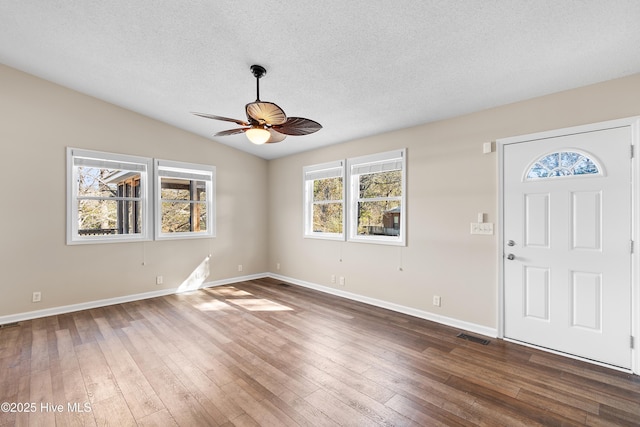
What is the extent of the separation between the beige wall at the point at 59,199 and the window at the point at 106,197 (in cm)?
12

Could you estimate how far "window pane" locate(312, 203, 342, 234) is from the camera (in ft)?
16.8

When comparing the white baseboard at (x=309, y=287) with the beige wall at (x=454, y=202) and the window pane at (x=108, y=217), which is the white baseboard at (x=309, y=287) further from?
the window pane at (x=108, y=217)

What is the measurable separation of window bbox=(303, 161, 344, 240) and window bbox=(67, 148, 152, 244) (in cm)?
278

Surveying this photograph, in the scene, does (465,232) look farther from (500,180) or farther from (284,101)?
(284,101)

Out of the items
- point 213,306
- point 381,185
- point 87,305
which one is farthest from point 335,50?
point 87,305

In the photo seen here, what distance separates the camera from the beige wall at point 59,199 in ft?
12.1

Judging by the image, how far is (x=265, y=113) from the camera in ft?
8.20

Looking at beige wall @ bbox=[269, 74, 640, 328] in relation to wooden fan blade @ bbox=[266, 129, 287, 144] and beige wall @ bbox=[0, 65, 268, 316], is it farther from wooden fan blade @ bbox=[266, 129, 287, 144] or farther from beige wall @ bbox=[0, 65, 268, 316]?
beige wall @ bbox=[0, 65, 268, 316]

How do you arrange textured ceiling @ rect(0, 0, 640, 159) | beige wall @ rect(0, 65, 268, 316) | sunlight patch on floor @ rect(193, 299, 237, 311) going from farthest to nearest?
sunlight patch on floor @ rect(193, 299, 237, 311)
beige wall @ rect(0, 65, 268, 316)
textured ceiling @ rect(0, 0, 640, 159)

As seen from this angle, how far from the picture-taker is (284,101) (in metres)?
3.64

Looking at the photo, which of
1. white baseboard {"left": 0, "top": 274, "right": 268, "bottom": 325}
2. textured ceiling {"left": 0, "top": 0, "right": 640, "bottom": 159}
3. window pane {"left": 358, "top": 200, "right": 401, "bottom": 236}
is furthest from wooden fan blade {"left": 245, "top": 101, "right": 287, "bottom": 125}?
white baseboard {"left": 0, "top": 274, "right": 268, "bottom": 325}

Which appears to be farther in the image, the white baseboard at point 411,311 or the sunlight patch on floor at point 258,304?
the sunlight patch on floor at point 258,304

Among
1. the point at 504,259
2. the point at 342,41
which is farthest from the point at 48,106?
the point at 504,259

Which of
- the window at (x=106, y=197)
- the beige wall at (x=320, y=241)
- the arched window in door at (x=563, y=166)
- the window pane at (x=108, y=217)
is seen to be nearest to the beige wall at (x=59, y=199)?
the beige wall at (x=320, y=241)
